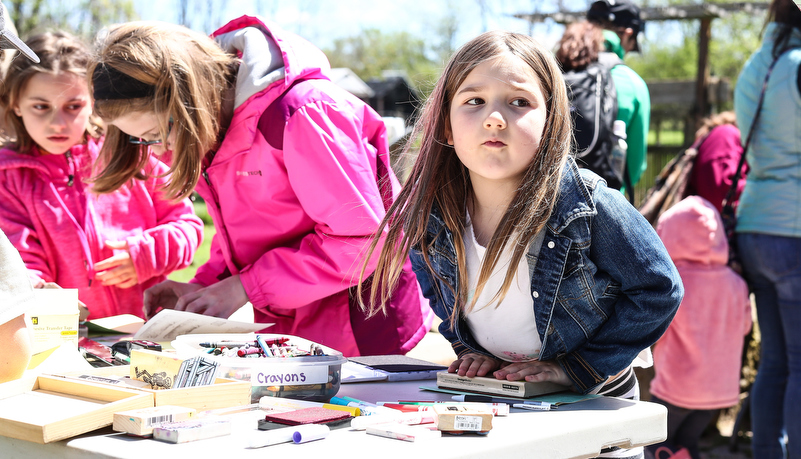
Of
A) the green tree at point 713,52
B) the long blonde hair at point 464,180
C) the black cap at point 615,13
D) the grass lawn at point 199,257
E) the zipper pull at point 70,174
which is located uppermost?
the black cap at point 615,13

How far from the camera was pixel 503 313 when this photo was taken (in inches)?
62.7

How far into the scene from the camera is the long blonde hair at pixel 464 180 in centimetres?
150

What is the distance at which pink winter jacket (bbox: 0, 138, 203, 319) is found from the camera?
2.61 meters

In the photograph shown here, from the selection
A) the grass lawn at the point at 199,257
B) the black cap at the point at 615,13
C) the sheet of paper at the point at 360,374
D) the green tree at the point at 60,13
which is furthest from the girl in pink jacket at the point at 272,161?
the green tree at the point at 60,13

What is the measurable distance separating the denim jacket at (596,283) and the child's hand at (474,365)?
0.11 meters

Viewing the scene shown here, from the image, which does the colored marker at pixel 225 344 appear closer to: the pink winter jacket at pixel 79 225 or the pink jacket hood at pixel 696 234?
the pink winter jacket at pixel 79 225

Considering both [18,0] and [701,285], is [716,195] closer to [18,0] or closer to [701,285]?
[701,285]

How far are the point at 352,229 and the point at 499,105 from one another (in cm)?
56

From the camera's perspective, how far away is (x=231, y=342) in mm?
1617

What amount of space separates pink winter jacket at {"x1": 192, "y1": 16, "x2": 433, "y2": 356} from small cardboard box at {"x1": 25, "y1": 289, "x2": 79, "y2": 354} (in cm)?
43

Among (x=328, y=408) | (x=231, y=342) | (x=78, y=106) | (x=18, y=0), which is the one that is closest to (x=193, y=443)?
(x=328, y=408)

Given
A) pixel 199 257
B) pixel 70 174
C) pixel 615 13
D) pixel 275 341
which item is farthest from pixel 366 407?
pixel 199 257

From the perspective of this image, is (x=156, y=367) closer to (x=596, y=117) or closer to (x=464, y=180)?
(x=464, y=180)

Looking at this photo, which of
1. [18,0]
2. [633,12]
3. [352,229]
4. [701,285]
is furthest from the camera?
[18,0]
